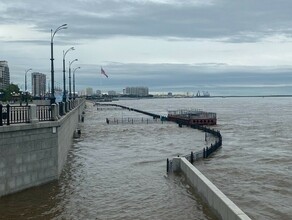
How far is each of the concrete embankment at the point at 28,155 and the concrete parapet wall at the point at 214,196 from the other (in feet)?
21.4

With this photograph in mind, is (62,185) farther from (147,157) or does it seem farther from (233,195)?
(147,157)

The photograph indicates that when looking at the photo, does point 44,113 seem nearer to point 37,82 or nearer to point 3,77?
point 3,77

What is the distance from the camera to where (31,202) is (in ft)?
58.6

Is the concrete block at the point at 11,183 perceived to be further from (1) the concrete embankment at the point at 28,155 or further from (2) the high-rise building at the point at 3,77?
(2) the high-rise building at the point at 3,77

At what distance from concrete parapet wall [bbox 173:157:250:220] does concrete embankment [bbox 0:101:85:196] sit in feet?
21.4

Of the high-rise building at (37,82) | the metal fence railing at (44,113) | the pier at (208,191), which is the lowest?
the pier at (208,191)

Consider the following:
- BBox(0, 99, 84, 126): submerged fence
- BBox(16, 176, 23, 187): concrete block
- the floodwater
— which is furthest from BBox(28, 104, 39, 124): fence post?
the floodwater

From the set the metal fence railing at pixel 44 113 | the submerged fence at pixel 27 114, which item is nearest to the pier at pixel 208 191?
the submerged fence at pixel 27 114

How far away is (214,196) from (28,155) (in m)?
7.97

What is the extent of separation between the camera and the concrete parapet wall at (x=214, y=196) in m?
13.9

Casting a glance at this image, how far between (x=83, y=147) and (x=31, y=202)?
19.7 metres

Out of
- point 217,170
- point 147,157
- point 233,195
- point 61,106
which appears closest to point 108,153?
point 147,157

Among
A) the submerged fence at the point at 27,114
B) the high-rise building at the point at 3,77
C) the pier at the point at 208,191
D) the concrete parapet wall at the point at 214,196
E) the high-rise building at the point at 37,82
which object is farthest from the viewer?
the high-rise building at the point at 37,82

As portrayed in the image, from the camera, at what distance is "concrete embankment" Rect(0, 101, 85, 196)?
17.5 m
